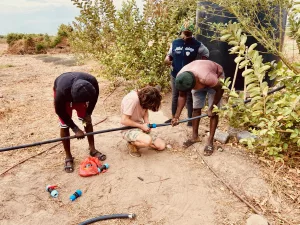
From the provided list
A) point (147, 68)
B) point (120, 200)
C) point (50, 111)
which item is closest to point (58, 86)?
point (120, 200)

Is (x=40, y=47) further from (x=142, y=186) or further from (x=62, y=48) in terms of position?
(x=142, y=186)

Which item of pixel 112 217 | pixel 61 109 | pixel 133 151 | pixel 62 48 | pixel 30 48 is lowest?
pixel 112 217

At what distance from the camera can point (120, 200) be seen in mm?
2945

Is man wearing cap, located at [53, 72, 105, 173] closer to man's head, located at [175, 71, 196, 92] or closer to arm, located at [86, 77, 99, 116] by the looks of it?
arm, located at [86, 77, 99, 116]

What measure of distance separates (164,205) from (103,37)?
4944 millimetres

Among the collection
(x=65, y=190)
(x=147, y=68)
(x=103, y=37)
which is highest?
(x=103, y=37)

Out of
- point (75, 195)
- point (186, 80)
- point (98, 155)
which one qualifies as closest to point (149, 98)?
point (186, 80)

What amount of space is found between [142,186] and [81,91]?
129 cm

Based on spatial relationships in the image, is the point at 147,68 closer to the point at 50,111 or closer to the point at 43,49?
the point at 50,111

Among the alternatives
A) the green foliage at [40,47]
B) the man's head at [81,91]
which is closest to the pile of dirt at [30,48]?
the green foliage at [40,47]

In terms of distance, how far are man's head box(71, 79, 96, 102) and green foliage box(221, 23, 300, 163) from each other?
147 centimetres

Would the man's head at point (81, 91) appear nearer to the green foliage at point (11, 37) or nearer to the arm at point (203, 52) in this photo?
the arm at point (203, 52)

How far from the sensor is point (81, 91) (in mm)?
→ 2799

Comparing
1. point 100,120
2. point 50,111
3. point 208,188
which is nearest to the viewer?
point 208,188
